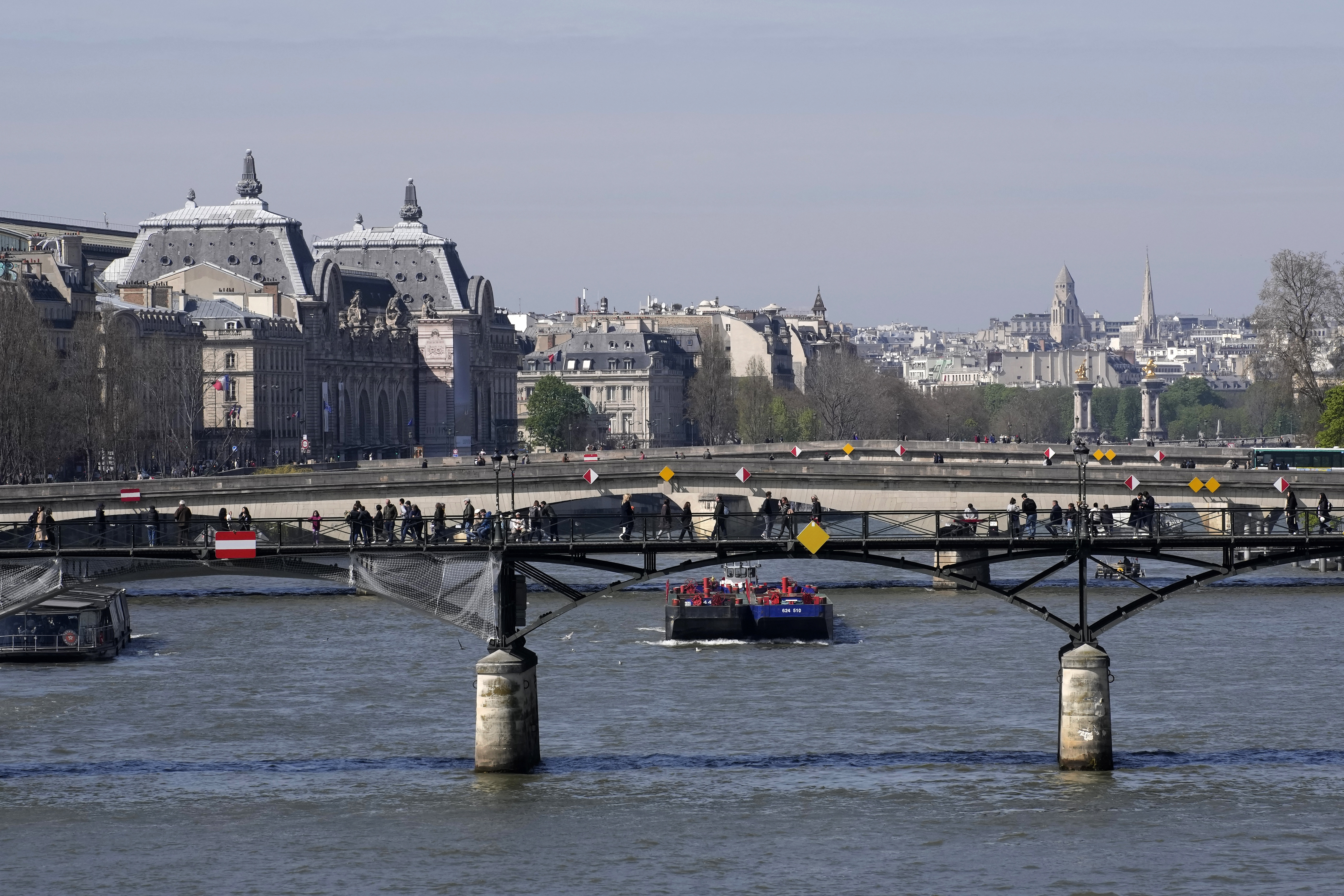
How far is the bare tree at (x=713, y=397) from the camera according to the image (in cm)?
18912

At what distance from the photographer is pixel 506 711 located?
4016 centimetres

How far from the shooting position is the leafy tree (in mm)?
192500

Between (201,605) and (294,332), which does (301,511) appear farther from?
(294,332)

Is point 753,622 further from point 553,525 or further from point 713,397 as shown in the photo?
point 713,397

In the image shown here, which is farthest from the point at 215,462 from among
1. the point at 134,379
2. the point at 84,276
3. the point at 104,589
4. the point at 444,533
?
the point at 444,533

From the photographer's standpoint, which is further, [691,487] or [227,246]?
[227,246]

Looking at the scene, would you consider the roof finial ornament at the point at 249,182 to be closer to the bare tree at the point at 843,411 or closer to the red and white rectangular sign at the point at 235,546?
the bare tree at the point at 843,411

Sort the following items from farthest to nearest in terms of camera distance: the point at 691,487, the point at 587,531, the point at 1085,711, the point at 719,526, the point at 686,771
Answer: the point at 691,487 → the point at 587,531 → the point at 686,771 → the point at 719,526 → the point at 1085,711

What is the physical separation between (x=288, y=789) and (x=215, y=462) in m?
105

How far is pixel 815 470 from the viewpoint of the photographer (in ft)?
283

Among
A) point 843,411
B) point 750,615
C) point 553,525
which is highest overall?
point 843,411

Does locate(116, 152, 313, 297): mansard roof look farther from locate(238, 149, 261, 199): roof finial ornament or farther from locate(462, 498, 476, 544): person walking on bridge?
locate(462, 498, 476, 544): person walking on bridge

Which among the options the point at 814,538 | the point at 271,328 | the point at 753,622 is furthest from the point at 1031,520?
the point at 271,328

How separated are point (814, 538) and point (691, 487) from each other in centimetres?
4868
